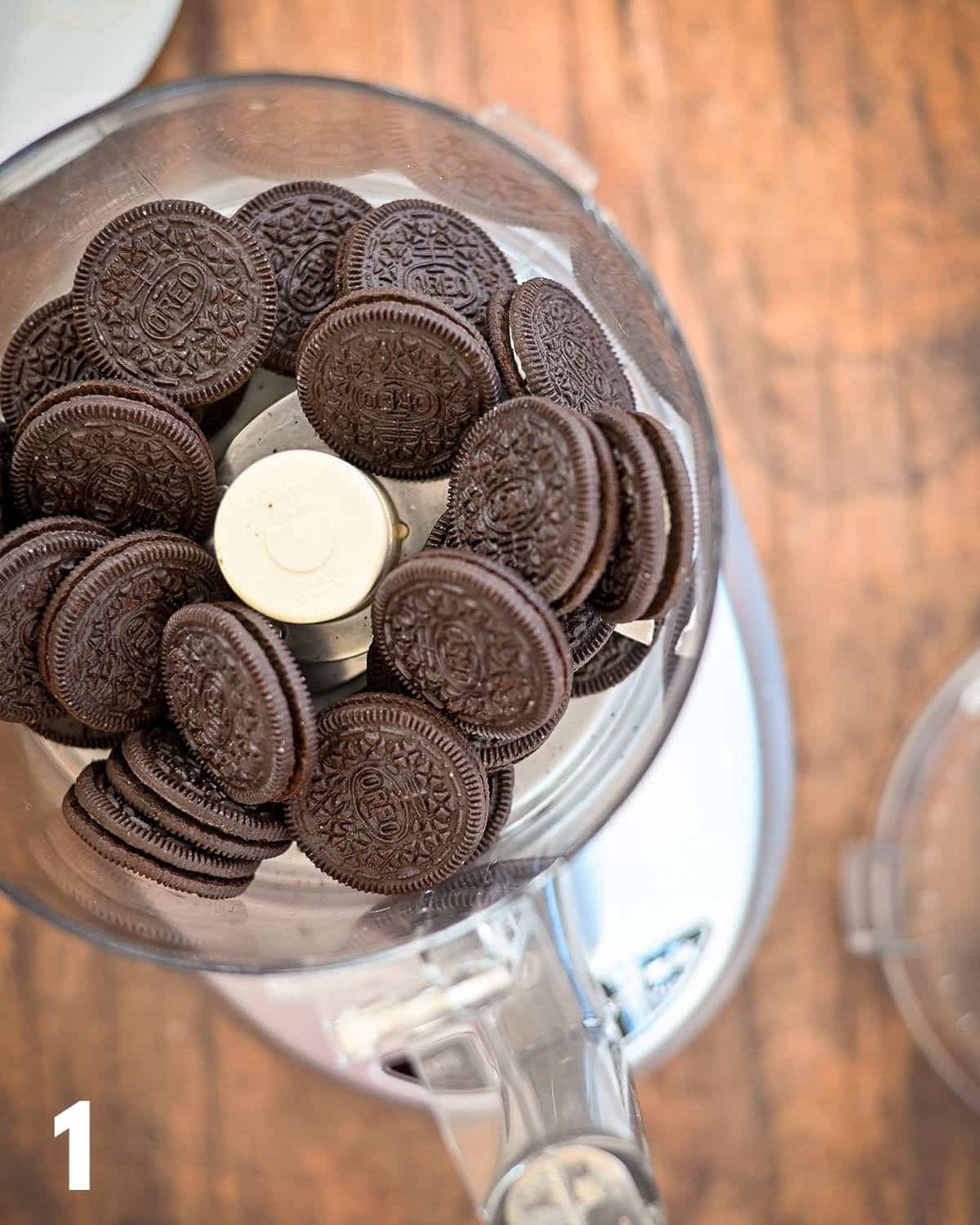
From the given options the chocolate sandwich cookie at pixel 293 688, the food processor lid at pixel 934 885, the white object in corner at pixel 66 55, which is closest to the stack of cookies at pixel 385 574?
the chocolate sandwich cookie at pixel 293 688

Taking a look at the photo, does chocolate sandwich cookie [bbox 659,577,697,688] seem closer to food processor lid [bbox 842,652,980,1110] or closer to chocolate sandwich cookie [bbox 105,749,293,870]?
chocolate sandwich cookie [bbox 105,749,293,870]

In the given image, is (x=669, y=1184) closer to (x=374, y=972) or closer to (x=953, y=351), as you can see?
(x=374, y=972)

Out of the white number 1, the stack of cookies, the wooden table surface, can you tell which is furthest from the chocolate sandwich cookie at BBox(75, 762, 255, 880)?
the white number 1

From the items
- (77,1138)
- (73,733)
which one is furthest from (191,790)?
(77,1138)

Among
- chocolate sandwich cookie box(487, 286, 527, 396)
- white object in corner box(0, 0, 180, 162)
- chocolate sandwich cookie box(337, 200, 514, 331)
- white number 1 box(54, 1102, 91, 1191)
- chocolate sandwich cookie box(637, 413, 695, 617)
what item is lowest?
white number 1 box(54, 1102, 91, 1191)

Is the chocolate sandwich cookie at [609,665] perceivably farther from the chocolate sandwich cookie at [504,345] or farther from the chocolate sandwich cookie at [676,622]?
the chocolate sandwich cookie at [504,345]

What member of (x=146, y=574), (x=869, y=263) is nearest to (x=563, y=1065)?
(x=146, y=574)

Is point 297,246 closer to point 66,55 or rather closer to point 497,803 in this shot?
point 497,803
